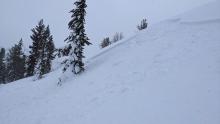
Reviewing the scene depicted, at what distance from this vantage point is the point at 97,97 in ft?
51.5

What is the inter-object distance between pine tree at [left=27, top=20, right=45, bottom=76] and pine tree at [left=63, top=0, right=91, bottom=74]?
78.1 feet

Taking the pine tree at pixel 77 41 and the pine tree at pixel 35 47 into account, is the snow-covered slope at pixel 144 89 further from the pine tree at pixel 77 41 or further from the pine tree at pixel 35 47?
the pine tree at pixel 35 47

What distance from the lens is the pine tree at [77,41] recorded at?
23672mm

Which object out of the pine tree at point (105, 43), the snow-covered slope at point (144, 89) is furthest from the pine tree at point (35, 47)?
the pine tree at point (105, 43)

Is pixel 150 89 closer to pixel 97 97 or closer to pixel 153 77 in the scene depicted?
pixel 153 77

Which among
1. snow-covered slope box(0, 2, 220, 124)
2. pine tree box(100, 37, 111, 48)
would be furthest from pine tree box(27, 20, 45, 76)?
pine tree box(100, 37, 111, 48)

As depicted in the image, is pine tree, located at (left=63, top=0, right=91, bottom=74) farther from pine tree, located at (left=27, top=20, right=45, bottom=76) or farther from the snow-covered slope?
pine tree, located at (left=27, top=20, right=45, bottom=76)

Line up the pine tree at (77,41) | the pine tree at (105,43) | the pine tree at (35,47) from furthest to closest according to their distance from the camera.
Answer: the pine tree at (105,43) < the pine tree at (35,47) < the pine tree at (77,41)

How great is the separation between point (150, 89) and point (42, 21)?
38657mm

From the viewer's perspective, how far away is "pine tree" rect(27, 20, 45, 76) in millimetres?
46531

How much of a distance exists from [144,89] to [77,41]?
11749 mm

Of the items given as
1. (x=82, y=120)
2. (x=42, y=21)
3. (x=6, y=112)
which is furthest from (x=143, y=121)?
(x=42, y=21)

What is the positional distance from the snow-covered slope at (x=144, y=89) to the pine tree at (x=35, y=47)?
22.3 metres

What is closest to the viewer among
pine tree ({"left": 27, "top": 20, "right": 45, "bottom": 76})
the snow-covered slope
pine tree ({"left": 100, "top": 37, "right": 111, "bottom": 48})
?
the snow-covered slope
